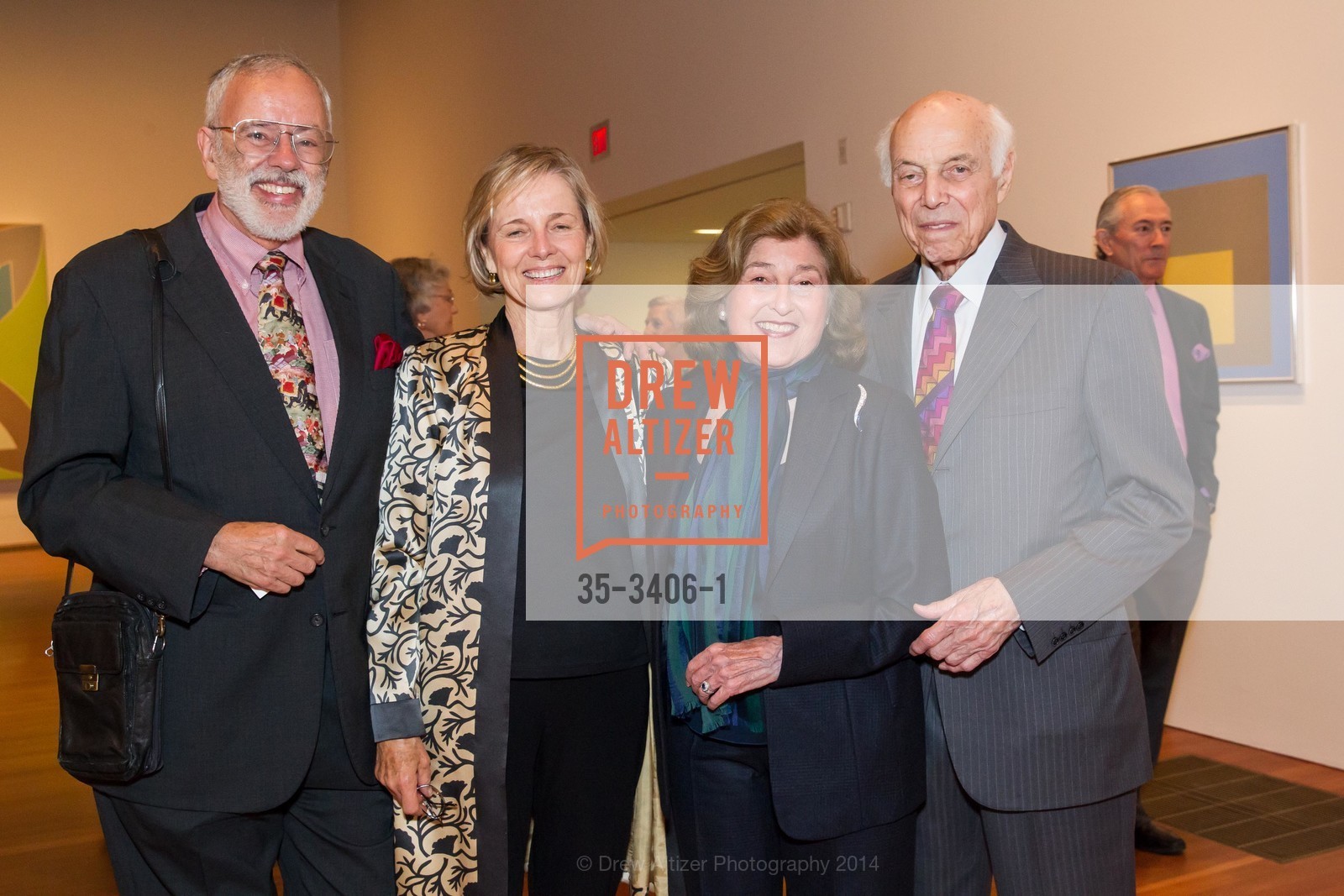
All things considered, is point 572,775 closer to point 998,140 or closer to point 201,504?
point 201,504

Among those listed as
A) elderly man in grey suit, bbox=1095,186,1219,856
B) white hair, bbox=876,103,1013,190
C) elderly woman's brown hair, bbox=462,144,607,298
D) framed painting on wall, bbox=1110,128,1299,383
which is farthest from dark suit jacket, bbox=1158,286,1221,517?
elderly woman's brown hair, bbox=462,144,607,298

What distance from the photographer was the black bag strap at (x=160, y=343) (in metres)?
1.98

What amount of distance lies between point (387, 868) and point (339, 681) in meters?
0.39

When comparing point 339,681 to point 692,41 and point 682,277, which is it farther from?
point 682,277

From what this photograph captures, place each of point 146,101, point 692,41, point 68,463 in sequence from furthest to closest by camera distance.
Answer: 1. point 146,101
2. point 692,41
3. point 68,463

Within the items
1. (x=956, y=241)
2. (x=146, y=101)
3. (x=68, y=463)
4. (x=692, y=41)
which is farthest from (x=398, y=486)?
(x=146, y=101)

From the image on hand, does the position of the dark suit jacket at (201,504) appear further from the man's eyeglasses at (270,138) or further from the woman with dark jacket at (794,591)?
the woman with dark jacket at (794,591)

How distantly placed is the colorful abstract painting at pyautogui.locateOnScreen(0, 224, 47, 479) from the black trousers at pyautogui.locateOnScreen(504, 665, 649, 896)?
483 inches

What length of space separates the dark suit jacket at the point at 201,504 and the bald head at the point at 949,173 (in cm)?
109

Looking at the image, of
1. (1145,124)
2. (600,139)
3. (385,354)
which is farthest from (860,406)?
(600,139)

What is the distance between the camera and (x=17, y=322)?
1259 centimetres

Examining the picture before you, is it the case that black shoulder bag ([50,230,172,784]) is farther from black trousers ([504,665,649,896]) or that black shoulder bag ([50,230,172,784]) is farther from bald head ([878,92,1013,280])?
bald head ([878,92,1013,280])

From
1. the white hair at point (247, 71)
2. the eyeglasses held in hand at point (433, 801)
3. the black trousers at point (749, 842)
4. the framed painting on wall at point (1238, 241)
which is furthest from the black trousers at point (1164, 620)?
the white hair at point (247, 71)

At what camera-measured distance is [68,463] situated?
1955mm
